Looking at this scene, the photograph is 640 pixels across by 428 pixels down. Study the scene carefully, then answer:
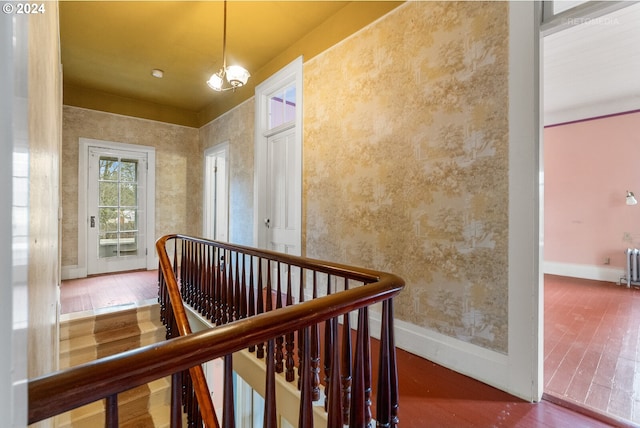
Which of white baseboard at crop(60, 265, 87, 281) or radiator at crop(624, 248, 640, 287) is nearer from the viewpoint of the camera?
radiator at crop(624, 248, 640, 287)

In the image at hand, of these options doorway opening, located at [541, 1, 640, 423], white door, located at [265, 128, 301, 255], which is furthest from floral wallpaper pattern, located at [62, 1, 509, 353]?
doorway opening, located at [541, 1, 640, 423]

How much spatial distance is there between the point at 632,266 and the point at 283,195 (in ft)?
17.7

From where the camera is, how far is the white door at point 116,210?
4.98 metres

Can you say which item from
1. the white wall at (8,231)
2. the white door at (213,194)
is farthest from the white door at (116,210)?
the white wall at (8,231)

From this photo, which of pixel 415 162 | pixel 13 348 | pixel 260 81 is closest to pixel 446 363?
pixel 415 162

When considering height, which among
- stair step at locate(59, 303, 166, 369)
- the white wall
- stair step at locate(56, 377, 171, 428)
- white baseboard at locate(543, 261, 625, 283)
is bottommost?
→ stair step at locate(56, 377, 171, 428)

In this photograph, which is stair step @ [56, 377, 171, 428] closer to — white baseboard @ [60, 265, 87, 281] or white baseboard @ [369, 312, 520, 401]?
white baseboard @ [369, 312, 520, 401]

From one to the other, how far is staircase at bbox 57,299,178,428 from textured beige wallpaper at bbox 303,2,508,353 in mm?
2162

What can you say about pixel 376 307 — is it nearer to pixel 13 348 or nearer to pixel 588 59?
pixel 13 348

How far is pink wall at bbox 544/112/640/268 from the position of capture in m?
4.71

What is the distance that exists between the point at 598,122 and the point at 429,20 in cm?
476

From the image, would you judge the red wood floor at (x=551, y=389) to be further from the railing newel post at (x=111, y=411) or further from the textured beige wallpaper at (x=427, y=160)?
the railing newel post at (x=111, y=411)

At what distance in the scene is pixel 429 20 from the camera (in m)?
2.21

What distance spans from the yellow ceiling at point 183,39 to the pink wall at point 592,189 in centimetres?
482
